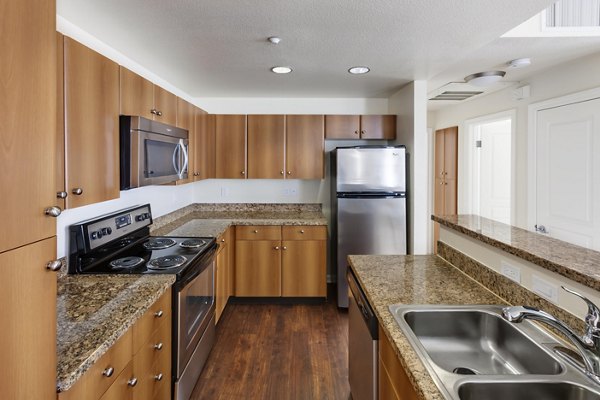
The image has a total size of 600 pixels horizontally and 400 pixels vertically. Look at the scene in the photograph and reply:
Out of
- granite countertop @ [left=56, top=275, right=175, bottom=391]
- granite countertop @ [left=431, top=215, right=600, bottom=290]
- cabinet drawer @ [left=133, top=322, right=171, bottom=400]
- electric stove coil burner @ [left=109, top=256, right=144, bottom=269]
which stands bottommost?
cabinet drawer @ [left=133, top=322, right=171, bottom=400]

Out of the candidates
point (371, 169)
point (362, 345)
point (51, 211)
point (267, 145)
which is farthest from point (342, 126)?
point (51, 211)

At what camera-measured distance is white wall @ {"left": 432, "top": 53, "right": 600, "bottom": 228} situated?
266 centimetres

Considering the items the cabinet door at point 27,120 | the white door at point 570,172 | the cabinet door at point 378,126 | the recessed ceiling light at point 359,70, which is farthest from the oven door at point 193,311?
the white door at point 570,172

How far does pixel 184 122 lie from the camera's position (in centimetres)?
289

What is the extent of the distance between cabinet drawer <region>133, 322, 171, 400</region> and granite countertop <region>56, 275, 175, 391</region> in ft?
0.70

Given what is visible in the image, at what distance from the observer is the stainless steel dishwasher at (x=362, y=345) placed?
1399 millimetres

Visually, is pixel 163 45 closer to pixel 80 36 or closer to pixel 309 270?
pixel 80 36

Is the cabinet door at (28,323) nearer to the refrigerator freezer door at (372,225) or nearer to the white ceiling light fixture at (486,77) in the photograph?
the refrigerator freezer door at (372,225)

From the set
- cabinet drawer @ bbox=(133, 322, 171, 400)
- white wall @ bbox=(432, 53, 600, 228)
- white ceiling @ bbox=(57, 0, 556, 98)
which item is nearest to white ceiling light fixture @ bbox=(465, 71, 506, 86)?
white ceiling @ bbox=(57, 0, 556, 98)

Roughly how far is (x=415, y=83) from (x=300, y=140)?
1253mm

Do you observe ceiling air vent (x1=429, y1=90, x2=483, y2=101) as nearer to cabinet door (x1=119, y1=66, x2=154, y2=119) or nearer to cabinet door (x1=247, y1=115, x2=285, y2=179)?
cabinet door (x1=247, y1=115, x2=285, y2=179)

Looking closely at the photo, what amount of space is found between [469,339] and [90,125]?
6.07ft

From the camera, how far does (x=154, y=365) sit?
1.60 m

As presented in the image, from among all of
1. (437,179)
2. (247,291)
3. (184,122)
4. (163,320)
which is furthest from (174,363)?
(437,179)
